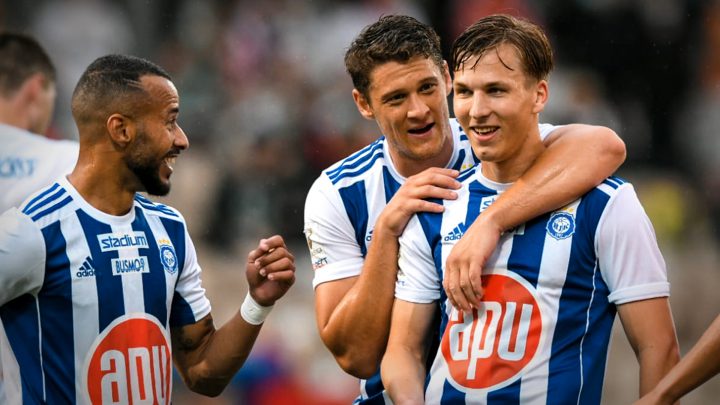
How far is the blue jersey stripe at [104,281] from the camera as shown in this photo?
3498 mm

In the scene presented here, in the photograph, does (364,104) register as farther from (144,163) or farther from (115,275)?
(115,275)

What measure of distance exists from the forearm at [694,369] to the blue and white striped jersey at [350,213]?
1176 millimetres

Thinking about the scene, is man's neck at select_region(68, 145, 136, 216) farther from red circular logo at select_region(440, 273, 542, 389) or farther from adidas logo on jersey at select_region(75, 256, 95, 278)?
red circular logo at select_region(440, 273, 542, 389)

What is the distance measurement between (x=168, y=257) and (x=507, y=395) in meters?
1.27

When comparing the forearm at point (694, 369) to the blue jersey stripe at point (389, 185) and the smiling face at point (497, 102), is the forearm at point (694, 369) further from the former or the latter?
the blue jersey stripe at point (389, 185)

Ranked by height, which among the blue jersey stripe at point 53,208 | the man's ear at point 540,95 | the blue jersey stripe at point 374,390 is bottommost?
the blue jersey stripe at point 374,390

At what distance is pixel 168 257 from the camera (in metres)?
3.70

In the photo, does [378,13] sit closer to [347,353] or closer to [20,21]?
[20,21]

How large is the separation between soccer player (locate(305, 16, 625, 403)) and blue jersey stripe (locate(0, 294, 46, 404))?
0.99 meters

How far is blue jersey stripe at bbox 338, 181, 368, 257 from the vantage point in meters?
4.00

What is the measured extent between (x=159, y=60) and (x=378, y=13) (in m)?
1.95

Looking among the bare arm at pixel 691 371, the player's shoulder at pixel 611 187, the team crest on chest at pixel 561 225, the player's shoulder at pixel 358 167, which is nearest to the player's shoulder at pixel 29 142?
the player's shoulder at pixel 358 167

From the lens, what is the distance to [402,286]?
3543mm

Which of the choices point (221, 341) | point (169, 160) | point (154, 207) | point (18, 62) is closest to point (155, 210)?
point (154, 207)
